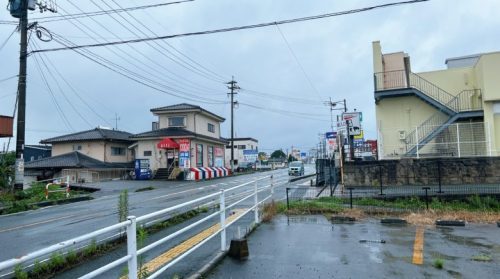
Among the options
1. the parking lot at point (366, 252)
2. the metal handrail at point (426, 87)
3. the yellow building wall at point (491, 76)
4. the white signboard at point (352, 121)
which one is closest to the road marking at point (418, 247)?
the parking lot at point (366, 252)

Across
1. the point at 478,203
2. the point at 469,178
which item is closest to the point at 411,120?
the point at 469,178

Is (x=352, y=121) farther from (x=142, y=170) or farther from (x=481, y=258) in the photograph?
(x=142, y=170)

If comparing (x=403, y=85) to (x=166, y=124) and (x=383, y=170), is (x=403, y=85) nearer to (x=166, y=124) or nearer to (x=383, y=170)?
(x=383, y=170)

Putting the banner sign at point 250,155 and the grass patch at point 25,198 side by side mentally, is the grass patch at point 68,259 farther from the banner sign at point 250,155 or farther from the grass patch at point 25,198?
the banner sign at point 250,155

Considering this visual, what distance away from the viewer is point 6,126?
67.2ft

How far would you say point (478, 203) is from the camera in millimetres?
13000

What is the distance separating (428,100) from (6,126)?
24218 millimetres

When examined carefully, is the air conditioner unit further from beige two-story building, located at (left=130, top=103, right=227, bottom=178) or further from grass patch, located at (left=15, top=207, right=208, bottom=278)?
beige two-story building, located at (left=130, top=103, right=227, bottom=178)

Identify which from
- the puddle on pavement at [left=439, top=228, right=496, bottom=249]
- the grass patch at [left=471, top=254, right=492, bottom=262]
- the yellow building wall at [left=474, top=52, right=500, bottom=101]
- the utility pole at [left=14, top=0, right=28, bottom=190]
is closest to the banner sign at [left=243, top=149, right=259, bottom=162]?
the yellow building wall at [left=474, top=52, right=500, bottom=101]

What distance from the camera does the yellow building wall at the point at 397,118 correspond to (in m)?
24.3

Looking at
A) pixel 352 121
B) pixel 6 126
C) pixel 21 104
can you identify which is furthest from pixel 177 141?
pixel 352 121

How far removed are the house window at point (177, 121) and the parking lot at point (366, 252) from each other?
33.8 meters

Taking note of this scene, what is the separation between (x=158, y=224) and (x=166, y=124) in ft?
113

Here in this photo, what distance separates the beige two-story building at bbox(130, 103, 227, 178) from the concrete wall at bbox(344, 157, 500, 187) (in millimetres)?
20929
